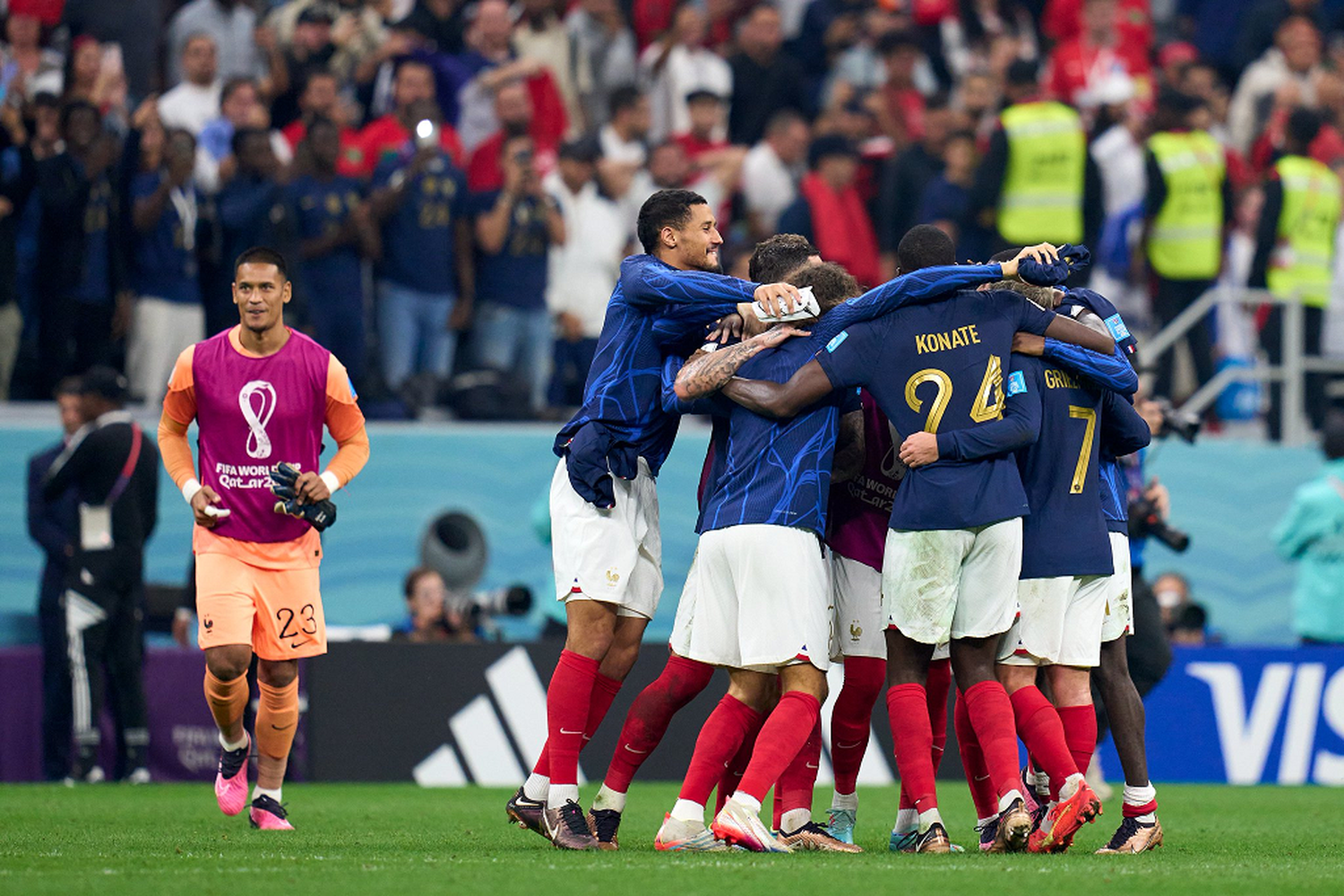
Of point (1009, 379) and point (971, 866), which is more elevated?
point (1009, 379)

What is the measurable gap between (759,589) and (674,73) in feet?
35.6

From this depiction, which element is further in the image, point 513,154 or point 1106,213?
point 1106,213

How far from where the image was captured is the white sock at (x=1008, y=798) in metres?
7.03

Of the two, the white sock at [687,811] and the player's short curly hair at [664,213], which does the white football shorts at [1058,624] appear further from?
the player's short curly hair at [664,213]

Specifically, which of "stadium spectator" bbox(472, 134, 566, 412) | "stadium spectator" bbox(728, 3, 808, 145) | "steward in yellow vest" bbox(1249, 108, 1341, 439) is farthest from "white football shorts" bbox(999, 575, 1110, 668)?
"stadium spectator" bbox(728, 3, 808, 145)

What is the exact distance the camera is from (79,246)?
44.7 ft

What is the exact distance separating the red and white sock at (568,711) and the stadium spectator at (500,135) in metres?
8.26

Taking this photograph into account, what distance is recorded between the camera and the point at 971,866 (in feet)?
21.9

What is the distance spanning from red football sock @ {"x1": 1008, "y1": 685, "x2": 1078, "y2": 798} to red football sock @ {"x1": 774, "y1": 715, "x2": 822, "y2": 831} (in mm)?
816

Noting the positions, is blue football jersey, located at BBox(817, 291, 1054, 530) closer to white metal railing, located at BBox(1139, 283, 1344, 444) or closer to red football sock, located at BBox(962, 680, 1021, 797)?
red football sock, located at BBox(962, 680, 1021, 797)

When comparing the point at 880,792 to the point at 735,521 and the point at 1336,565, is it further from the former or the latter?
the point at 735,521

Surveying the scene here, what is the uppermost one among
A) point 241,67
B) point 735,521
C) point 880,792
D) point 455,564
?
point 241,67

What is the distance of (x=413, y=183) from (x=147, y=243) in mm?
2062

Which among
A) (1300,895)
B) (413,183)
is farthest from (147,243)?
(1300,895)
